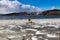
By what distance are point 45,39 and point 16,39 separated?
1.47 metres

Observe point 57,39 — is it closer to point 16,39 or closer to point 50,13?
point 16,39

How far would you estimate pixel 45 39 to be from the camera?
316 inches

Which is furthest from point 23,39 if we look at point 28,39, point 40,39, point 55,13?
point 55,13

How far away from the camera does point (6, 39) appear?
822cm

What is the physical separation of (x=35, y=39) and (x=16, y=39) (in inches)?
37.9

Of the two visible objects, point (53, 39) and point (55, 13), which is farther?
point (55, 13)

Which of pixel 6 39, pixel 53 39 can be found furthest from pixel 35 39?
pixel 6 39

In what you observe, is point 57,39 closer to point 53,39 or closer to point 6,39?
point 53,39

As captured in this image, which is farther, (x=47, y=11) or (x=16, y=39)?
(x=47, y=11)

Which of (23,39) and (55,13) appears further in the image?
(55,13)

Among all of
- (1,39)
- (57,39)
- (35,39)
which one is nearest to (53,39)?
(57,39)

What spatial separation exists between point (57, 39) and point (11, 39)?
2.35 m

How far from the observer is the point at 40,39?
8086mm

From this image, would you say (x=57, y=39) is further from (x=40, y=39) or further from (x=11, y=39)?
(x=11, y=39)
